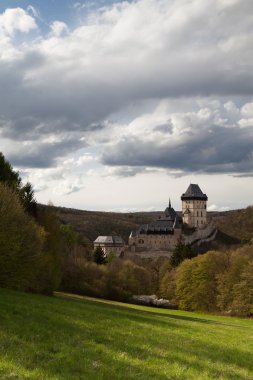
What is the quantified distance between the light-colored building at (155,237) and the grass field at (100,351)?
153 meters

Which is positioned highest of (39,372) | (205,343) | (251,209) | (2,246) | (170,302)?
(251,209)

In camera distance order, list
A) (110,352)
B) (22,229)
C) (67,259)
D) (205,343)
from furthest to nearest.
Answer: (67,259)
(22,229)
(205,343)
(110,352)

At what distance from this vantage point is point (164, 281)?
79.5 m

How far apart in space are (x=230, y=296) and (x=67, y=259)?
26.1 metres

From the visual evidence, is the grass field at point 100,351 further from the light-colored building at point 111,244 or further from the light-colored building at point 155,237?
the light-colored building at point 155,237

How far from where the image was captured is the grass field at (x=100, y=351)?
10.7m

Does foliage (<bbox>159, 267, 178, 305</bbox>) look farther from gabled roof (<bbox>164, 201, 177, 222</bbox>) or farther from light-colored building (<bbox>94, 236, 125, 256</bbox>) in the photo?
gabled roof (<bbox>164, 201, 177, 222</bbox>)

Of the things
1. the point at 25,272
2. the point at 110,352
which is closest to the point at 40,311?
the point at 110,352

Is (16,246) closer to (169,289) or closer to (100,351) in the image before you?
(100,351)

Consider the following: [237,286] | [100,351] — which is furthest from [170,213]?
[100,351]

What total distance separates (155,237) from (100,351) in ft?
534

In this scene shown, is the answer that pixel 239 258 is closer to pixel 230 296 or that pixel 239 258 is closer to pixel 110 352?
pixel 230 296

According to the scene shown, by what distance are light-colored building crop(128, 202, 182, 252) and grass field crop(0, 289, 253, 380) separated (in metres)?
153

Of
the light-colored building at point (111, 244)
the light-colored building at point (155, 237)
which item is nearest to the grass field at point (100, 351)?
the light-colored building at point (111, 244)
